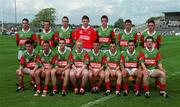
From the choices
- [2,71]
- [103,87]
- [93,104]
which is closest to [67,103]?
[93,104]

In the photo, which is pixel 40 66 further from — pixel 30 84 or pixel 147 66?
pixel 147 66

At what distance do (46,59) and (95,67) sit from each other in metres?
1.24

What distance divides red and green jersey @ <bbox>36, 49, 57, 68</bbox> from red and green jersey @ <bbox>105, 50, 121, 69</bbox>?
4.28 feet

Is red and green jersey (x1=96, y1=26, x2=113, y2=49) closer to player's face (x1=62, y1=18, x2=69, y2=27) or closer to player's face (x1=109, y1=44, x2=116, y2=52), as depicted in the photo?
Result: player's face (x1=109, y1=44, x2=116, y2=52)

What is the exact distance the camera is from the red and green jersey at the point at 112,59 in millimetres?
9867

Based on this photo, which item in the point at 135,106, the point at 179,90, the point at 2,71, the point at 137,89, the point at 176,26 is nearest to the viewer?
the point at 135,106

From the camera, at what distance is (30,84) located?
11.0 meters

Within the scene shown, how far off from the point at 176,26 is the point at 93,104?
8918 centimetres

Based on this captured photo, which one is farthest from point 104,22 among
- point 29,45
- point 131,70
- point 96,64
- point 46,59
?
point 29,45

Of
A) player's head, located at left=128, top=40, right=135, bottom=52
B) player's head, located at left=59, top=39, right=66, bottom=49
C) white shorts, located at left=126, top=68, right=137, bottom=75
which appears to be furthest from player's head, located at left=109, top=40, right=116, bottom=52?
player's head, located at left=59, top=39, right=66, bottom=49

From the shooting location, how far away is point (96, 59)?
32.7ft

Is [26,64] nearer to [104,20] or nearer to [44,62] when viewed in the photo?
[44,62]

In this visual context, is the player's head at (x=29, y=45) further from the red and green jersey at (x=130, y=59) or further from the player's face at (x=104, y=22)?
the red and green jersey at (x=130, y=59)

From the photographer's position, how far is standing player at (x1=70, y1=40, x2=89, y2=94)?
9.65 meters
